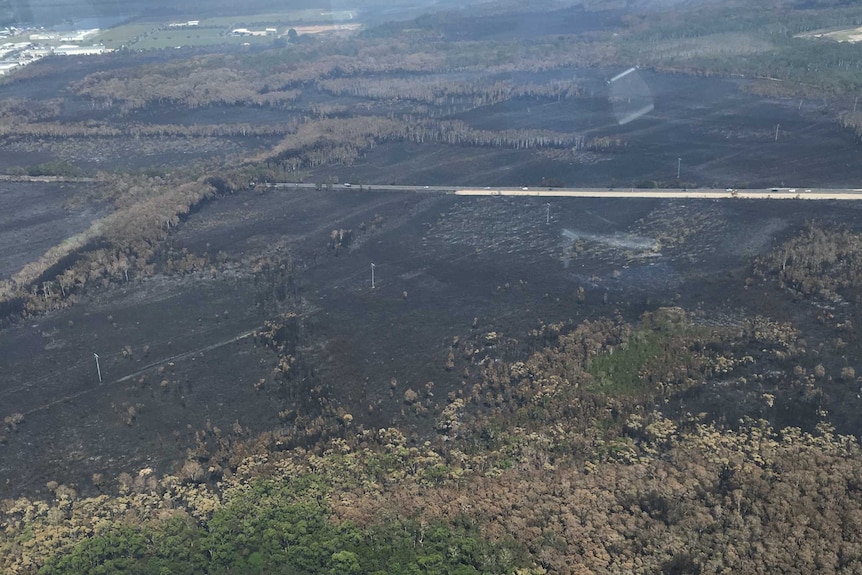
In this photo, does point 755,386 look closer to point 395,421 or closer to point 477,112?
point 395,421

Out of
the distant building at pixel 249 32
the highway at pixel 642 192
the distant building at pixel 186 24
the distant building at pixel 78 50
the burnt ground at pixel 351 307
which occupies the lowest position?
the burnt ground at pixel 351 307

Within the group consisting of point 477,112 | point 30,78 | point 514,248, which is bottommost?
point 514,248

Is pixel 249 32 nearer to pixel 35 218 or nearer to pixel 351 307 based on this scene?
pixel 35 218

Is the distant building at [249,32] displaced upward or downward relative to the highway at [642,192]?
upward

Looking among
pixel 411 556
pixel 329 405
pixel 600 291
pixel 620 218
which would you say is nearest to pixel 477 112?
pixel 620 218

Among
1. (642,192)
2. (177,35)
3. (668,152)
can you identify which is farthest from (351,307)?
(177,35)

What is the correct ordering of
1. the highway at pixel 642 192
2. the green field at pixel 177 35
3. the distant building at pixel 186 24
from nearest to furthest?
the highway at pixel 642 192, the green field at pixel 177 35, the distant building at pixel 186 24

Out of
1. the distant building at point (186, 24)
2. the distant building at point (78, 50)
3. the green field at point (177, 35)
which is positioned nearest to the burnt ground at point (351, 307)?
the distant building at point (78, 50)

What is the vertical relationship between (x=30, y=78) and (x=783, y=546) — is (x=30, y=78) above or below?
above

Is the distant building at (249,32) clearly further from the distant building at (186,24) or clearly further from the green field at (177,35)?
the distant building at (186,24)
